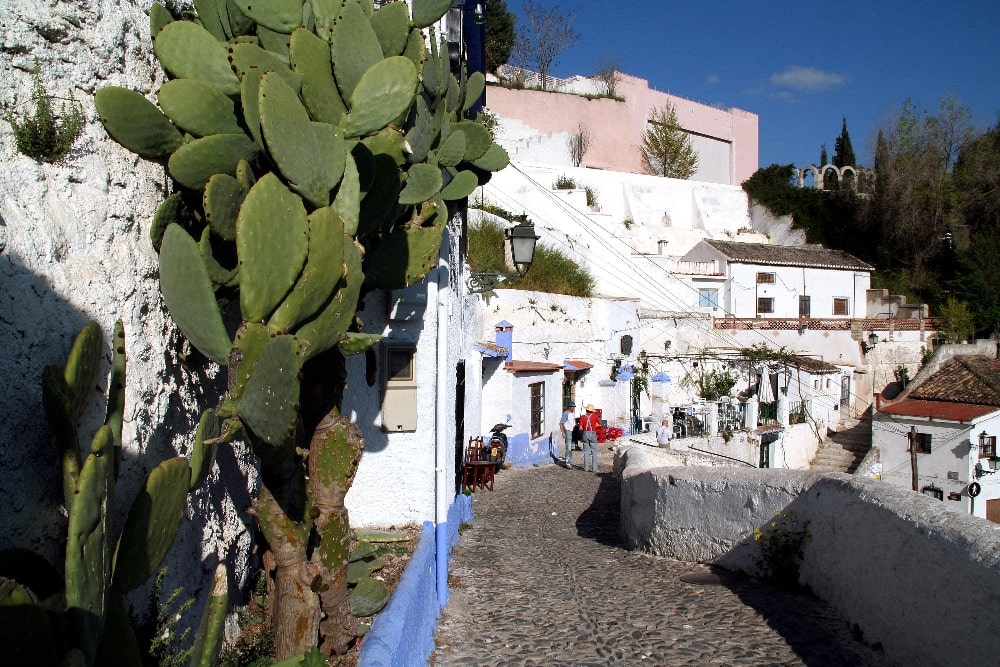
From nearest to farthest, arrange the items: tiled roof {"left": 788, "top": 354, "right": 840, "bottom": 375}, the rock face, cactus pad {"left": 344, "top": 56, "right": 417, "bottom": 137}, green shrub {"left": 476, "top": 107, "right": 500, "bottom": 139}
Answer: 1. the rock face
2. cactus pad {"left": 344, "top": 56, "right": 417, "bottom": 137}
3. green shrub {"left": 476, "top": 107, "right": 500, "bottom": 139}
4. tiled roof {"left": 788, "top": 354, "right": 840, "bottom": 375}

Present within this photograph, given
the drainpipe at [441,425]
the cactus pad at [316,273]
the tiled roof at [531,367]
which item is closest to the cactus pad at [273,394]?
the cactus pad at [316,273]

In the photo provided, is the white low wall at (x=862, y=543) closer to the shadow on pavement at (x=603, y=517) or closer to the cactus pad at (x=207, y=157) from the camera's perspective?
the shadow on pavement at (x=603, y=517)

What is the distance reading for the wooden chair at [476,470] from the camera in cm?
1030

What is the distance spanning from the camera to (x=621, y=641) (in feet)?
16.8

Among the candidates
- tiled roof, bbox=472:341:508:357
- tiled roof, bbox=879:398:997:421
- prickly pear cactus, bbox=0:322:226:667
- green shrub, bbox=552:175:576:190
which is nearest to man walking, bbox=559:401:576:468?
tiled roof, bbox=472:341:508:357

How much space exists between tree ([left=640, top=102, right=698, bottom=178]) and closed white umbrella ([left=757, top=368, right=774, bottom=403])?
20044 mm

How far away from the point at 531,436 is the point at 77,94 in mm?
12244

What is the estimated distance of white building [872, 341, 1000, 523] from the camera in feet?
57.9

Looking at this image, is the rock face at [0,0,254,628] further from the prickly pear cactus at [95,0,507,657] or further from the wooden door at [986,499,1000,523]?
the wooden door at [986,499,1000,523]

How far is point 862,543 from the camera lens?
4871 mm

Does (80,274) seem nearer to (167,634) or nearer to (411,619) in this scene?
(167,634)

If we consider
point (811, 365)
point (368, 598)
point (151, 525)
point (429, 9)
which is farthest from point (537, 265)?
point (151, 525)

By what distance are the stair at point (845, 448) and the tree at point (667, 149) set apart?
1990 cm

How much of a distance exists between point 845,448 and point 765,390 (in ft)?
9.93
